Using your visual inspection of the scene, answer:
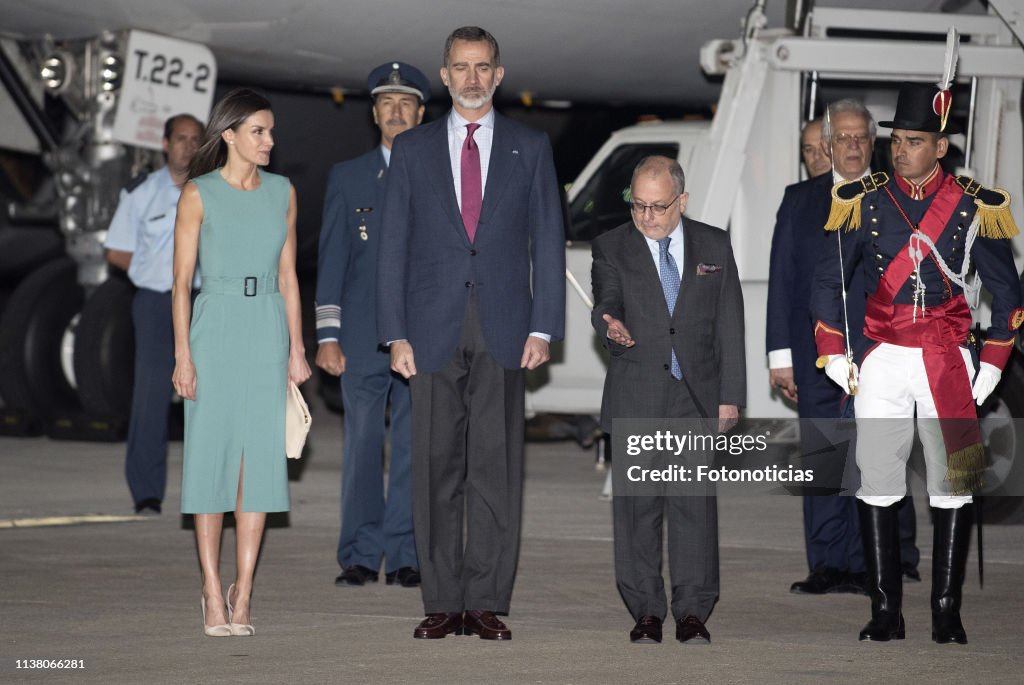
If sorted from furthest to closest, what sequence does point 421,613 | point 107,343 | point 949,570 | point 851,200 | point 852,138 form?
point 107,343, point 852,138, point 421,613, point 851,200, point 949,570

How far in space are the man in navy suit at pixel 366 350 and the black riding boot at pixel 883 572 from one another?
6.59ft

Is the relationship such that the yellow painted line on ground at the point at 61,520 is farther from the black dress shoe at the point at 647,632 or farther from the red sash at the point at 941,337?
the red sash at the point at 941,337

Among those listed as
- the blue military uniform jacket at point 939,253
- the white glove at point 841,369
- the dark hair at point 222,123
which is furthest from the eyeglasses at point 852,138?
the dark hair at point 222,123

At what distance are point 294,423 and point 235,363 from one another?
32 cm

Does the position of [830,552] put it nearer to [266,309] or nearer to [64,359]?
[266,309]

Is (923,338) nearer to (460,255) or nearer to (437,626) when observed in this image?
(460,255)

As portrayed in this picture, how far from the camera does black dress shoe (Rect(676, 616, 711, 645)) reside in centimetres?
591

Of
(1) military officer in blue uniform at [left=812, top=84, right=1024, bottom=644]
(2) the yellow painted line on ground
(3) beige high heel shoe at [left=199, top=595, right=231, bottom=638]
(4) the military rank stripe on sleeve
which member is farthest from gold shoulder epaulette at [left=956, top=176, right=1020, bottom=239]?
(2) the yellow painted line on ground

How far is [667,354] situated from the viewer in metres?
6.07

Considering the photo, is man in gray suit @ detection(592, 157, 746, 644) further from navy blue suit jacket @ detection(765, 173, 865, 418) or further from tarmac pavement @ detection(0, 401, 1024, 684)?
navy blue suit jacket @ detection(765, 173, 865, 418)

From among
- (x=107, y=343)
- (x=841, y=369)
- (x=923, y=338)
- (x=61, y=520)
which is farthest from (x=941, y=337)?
(x=107, y=343)

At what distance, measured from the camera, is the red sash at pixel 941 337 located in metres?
6.04

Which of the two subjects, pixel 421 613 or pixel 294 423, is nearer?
pixel 294 423

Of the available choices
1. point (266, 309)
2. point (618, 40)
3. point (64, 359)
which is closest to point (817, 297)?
point (266, 309)
